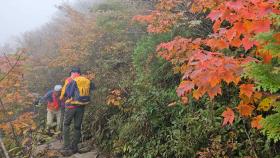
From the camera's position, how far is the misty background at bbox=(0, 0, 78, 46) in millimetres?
50562

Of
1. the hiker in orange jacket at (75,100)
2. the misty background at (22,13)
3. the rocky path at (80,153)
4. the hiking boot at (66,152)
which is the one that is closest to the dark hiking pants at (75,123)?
the hiker in orange jacket at (75,100)

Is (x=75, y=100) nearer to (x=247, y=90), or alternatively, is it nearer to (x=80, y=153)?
(x=80, y=153)

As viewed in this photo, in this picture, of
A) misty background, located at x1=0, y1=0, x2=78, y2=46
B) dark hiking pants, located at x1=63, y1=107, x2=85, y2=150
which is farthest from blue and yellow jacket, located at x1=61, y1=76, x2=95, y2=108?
misty background, located at x1=0, y1=0, x2=78, y2=46

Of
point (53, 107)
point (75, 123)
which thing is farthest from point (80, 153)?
point (53, 107)

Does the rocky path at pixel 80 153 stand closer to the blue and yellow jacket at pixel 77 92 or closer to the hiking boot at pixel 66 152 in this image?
the hiking boot at pixel 66 152

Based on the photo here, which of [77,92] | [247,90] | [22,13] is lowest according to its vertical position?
[22,13]

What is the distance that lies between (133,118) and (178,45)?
91.9 inches

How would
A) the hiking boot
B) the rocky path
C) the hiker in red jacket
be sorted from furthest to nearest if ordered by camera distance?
the hiker in red jacket < the hiking boot < the rocky path

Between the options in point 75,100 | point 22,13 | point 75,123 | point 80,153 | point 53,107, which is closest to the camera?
point 75,100

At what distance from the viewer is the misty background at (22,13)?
166ft

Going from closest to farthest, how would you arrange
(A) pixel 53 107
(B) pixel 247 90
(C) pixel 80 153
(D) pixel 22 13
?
(B) pixel 247 90, (C) pixel 80 153, (A) pixel 53 107, (D) pixel 22 13

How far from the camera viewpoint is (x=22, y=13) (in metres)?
58.4

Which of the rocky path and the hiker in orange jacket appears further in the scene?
the hiker in orange jacket

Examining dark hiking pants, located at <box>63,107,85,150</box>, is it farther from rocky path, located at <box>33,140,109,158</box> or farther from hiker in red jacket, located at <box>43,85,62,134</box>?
hiker in red jacket, located at <box>43,85,62,134</box>
